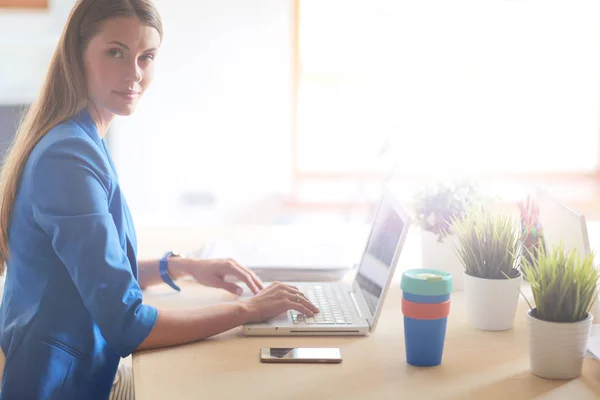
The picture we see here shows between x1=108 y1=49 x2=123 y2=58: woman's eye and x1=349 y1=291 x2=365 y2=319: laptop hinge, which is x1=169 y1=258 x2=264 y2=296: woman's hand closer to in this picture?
x1=349 y1=291 x2=365 y2=319: laptop hinge

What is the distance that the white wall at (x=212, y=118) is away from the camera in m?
3.46

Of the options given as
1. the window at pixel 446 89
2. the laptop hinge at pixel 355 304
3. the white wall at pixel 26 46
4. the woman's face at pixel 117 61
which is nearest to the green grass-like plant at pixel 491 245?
the laptop hinge at pixel 355 304

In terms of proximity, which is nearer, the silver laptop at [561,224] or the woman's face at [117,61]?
the silver laptop at [561,224]

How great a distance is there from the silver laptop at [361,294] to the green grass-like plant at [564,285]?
25 cm

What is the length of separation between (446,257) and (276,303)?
486mm

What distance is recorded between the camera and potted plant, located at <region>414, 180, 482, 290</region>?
1632 millimetres

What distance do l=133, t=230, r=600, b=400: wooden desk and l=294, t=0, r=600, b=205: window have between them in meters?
2.32

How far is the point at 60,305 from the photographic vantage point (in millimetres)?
1301

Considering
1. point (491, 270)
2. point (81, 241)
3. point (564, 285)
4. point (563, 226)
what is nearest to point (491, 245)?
point (491, 270)

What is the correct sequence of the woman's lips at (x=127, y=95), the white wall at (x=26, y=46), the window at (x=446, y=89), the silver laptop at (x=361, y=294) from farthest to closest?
the window at (x=446, y=89) → the white wall at (x=26, y=46) → the woman's lips at (x=127, y=95) → the silver laptop at (x=361, y=294)

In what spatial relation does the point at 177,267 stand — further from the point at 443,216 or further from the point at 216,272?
the point at 443,216

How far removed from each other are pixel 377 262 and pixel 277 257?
0.40 metres

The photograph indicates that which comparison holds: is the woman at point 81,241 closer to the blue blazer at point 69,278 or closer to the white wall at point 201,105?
the blue blazer at point 69,278

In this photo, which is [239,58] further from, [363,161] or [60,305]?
[60,305]
